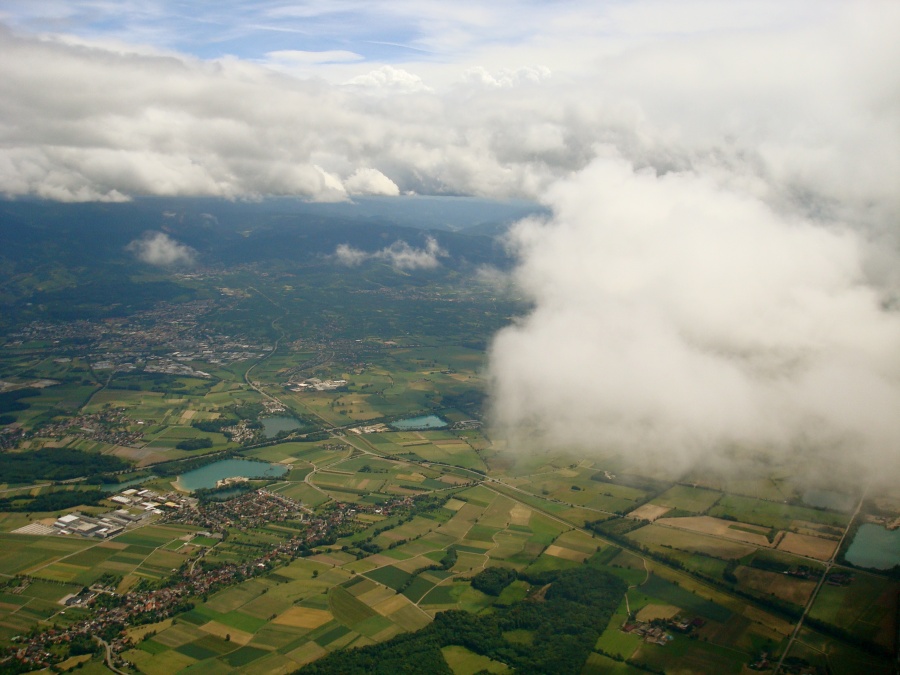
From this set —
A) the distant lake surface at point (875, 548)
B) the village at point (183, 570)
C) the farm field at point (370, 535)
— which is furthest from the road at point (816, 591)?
the village at point (183, 570)

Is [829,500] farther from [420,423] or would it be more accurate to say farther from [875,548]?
[420,423]

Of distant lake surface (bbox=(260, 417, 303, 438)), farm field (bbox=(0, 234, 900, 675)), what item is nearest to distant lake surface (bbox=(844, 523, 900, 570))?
farm field (bbox=(0, 234, 900, 675))

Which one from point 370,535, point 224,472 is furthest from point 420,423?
point 370,535

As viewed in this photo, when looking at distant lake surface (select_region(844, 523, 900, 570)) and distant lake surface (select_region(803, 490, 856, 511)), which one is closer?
distant lake surface (select_region(844, 523, 900, 570))

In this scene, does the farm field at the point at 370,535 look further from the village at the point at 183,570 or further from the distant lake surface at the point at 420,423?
the distant lake surface at the point at 420,423

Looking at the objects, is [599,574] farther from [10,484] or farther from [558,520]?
[10,484]

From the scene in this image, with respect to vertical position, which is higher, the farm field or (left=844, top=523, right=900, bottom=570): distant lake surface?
(left=844, top=523, right=900, bottom=570): distant lake surface

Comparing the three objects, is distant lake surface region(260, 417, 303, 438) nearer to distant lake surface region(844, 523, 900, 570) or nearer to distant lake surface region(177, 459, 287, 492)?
distant lake surface region(177, 459, 287, 492)
